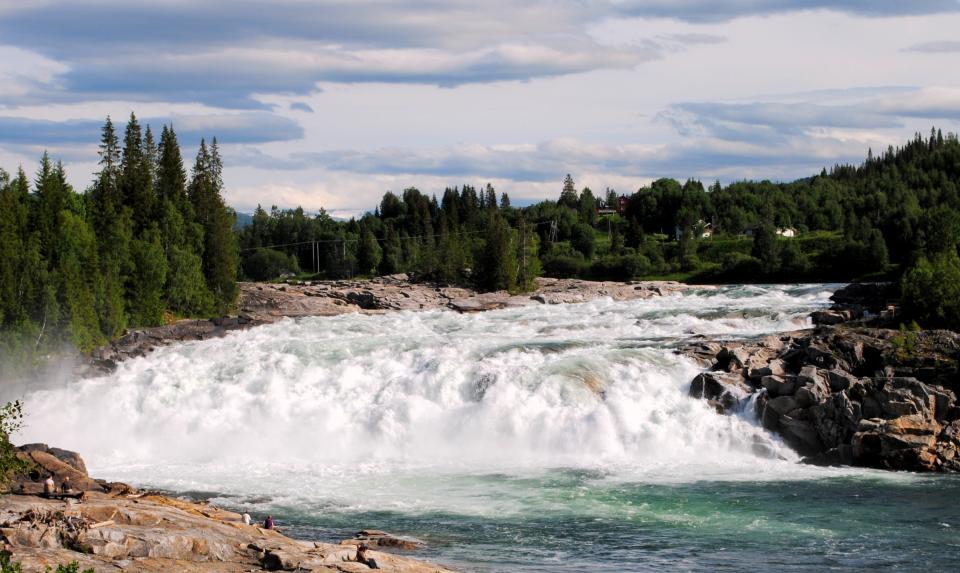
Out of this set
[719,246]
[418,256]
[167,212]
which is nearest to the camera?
[167,212]

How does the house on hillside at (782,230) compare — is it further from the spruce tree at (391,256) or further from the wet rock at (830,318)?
the wet rock at (830,318)

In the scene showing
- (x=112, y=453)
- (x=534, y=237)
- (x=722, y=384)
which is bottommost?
(x=112, y=453)

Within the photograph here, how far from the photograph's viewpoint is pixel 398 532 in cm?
2786

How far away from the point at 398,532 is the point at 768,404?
1725 centimetres

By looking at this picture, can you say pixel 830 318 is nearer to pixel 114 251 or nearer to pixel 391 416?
pixel 391 416

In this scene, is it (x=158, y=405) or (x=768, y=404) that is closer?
(x=768, y=404)

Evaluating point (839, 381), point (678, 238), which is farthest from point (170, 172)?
point (678, 238)

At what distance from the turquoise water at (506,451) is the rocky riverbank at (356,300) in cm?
409

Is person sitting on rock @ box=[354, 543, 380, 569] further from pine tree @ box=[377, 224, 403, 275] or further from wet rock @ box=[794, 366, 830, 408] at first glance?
pine tree @ box=[377, 224, 403, 275]

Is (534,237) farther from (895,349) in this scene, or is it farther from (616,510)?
(616,510)

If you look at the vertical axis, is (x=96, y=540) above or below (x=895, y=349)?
below

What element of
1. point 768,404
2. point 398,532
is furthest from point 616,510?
point 768,404

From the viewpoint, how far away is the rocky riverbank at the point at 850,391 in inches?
1425

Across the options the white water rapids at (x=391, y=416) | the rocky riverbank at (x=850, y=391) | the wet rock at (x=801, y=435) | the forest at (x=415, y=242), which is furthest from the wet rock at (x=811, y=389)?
the forest at (x=415, y=242)
